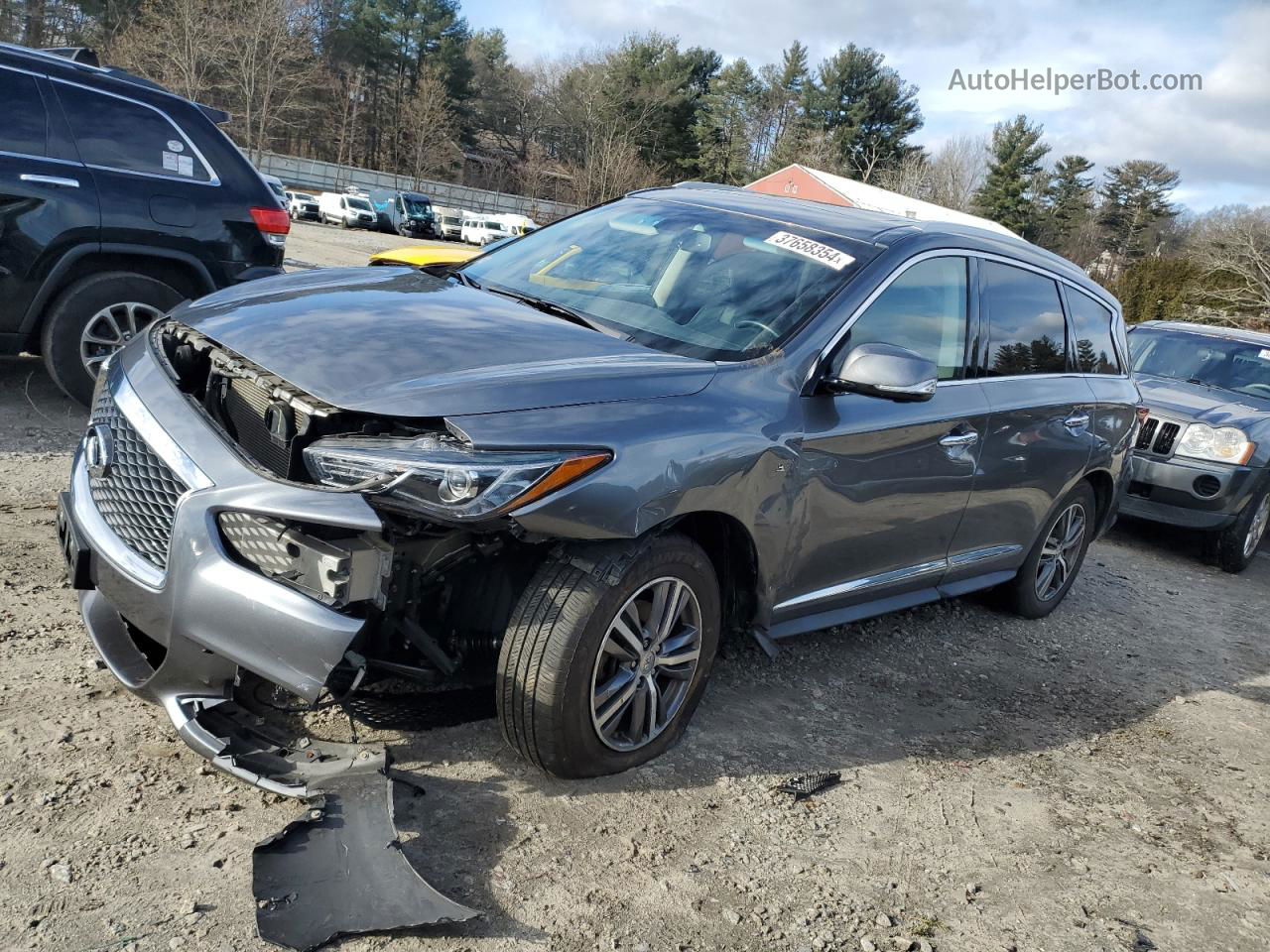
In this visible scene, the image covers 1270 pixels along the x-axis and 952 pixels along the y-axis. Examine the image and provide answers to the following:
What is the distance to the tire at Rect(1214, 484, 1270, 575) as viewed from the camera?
25.6 ft

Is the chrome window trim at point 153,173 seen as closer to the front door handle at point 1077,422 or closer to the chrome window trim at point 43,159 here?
the chrome window trim at point 43,159

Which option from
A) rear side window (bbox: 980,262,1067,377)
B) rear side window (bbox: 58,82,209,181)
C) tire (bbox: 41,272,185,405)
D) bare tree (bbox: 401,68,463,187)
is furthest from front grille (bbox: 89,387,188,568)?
bare tree (bbox: 401,68,463,187)

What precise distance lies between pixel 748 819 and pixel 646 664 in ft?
1.86

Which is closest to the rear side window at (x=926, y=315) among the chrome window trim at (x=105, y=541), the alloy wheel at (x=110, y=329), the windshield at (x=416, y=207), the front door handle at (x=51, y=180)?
the chrome window trim at (x=105, y=541)

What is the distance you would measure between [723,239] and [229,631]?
7.90ft

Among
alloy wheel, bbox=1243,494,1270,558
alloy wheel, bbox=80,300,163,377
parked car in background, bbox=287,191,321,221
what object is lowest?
parked car in background, bbox=287,191,321,221

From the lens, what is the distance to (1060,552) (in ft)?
18.7

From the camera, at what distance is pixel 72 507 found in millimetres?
3262

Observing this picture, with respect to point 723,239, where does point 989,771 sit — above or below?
below

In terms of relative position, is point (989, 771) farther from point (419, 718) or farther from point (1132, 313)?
point (1132, 313)

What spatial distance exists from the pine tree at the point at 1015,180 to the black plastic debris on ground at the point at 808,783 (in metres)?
71.0

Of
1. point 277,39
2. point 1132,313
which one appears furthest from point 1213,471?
point 277,39

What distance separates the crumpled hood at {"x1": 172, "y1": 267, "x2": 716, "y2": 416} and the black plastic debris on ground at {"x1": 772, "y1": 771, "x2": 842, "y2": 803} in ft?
4.39

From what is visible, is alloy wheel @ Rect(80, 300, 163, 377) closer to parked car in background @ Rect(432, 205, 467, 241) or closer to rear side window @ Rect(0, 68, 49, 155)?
rear side window @ Rect(0, 68, 49, 155)
